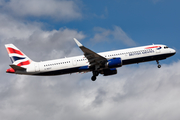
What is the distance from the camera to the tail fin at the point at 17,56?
179 feet

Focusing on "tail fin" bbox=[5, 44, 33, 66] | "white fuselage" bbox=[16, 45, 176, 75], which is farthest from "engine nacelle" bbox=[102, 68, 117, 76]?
"tail fin" bbox=[5, 44, 33, 66]

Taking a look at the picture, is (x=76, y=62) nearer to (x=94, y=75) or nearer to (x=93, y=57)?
(x=93, y=57)

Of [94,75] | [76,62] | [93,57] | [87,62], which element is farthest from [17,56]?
[94,75]

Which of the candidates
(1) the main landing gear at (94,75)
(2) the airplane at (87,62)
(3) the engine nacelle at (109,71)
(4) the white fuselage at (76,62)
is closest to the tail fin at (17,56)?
(2) the airplane at (87,62)

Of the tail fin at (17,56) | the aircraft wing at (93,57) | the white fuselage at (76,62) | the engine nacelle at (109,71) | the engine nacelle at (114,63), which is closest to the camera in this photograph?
the aircraft wing at (93,57)

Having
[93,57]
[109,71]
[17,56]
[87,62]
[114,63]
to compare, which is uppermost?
[17,56]

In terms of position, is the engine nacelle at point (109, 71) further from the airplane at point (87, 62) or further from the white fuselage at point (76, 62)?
the white fuselage at point (76, 62)

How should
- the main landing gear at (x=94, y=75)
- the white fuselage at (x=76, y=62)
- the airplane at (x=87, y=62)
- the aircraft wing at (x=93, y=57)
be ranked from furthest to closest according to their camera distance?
the main landing gear at (x=94, y=75) → the white fuselage at (x=76, y=62) → the airplane at (x=87, y=62) → the aircraft wing at (x=93, y=57)

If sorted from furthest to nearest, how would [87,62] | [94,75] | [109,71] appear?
[94,75]
[109,71]
[87,62]

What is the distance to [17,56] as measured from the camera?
55.2 metres

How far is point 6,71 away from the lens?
52156 mm

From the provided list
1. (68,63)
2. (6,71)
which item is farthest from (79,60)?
(6,71)

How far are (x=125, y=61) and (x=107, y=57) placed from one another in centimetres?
393

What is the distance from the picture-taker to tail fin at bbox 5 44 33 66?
54.4 m
